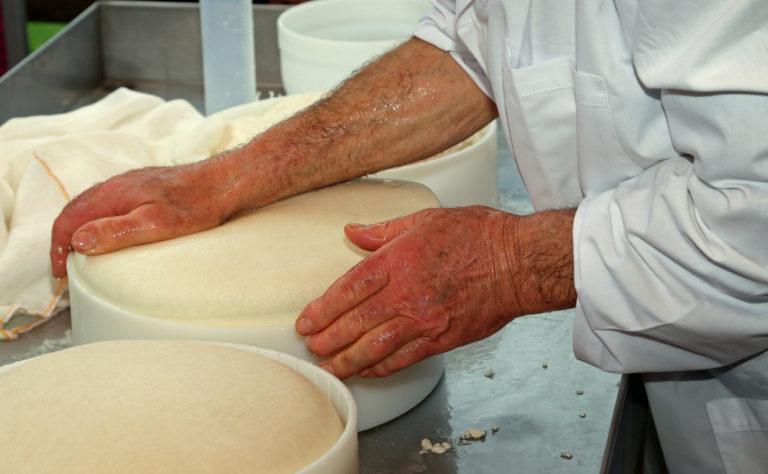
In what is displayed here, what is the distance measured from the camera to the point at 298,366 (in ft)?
4.30

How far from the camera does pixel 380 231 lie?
153 centimetres

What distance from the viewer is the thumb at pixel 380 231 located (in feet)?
5.00

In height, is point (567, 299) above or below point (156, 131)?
above

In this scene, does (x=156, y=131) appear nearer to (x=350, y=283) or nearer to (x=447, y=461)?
(x=350, y=283)

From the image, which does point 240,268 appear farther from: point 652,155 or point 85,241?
point 652,155

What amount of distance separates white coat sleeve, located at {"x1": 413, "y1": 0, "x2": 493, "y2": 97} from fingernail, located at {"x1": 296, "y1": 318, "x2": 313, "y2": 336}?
2.26 ft

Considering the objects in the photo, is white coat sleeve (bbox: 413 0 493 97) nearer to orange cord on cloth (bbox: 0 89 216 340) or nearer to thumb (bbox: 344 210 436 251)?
thumb (bbox: 344 210 436 251)

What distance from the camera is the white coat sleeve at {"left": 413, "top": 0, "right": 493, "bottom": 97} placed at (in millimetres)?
1821

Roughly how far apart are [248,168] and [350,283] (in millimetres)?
455

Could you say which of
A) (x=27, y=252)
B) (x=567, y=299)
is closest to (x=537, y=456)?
(x=567, y=299)

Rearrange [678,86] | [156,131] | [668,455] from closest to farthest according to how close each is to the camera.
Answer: [678,86], [668,455], [156,131]

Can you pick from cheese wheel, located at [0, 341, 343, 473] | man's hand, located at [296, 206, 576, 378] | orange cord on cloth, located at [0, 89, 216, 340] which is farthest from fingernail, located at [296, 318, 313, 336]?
orange cord on cloth, located at [0, 89, 216, 340]

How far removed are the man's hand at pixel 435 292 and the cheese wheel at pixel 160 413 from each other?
147mm

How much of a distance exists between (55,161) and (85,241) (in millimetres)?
511
